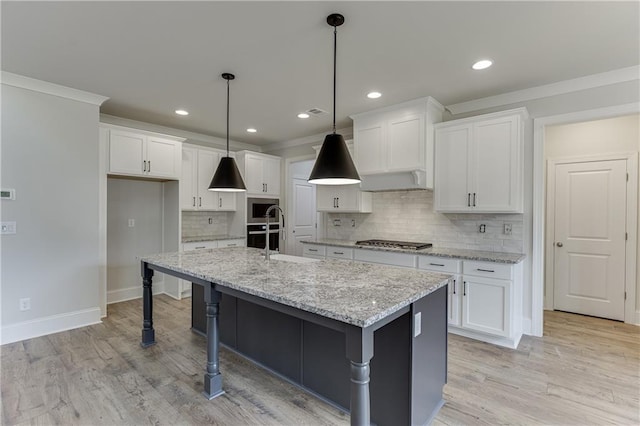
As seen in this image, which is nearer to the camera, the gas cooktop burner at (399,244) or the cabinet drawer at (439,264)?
the cabinet drawer at (439,264)

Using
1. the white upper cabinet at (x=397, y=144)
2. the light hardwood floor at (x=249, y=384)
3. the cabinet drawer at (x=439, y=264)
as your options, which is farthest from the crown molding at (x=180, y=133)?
the cabinet drawer at (x=439, y=264)

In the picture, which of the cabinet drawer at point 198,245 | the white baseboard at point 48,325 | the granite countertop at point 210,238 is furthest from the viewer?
the granite countertop at point 210,238

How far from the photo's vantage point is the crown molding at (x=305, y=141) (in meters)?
4.98

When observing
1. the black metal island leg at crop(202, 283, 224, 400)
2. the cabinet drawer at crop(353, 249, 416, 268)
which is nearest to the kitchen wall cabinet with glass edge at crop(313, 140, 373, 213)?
the cabinet drawer at crop(353, 249, 416, 268)

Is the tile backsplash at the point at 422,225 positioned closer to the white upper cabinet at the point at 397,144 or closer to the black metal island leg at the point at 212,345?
the white upper cabinet at the point at 397,144

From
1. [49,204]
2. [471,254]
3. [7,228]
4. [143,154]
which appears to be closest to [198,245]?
[143,154]

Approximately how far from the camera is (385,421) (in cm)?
188

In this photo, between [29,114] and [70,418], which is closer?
[70,418]

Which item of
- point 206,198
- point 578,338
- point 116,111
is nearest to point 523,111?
point 578,338

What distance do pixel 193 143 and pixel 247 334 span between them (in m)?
3.73

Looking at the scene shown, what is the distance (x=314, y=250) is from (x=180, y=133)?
9.55 ft

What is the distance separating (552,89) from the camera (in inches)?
127

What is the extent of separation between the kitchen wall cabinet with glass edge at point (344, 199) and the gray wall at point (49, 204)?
2.91 meters

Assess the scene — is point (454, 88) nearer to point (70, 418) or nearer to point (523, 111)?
point (523, 111)
